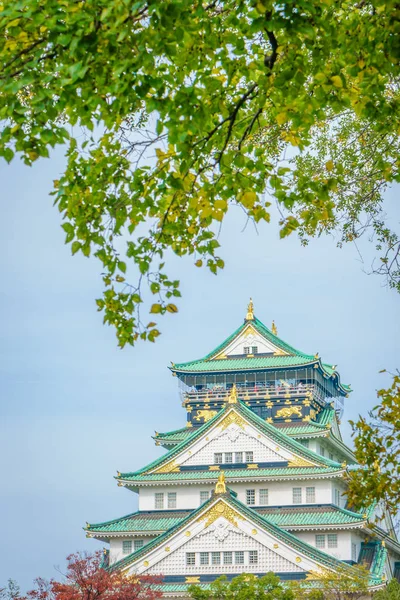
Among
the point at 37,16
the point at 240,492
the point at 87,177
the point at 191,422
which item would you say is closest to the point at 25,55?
the point at 37,16

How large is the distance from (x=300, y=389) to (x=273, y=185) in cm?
4133

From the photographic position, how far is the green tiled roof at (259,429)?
47156mm

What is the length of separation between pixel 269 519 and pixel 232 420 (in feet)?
17.7

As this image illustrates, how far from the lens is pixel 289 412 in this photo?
5131cm

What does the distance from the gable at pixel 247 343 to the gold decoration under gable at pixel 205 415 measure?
3.26 m

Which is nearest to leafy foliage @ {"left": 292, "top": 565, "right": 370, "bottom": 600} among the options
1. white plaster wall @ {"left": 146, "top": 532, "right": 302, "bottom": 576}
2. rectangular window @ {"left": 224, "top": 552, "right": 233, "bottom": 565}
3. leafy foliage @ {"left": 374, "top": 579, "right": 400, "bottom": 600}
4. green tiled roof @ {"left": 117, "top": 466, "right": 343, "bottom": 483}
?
leafy foliage @ {"left": 374, "top": 579, "right": 400, "bottom": 600}

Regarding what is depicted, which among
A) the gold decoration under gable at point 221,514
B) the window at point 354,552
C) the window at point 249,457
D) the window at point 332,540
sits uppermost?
the window at point 249,457

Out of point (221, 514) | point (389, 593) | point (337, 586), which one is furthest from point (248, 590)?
point (221, 514)

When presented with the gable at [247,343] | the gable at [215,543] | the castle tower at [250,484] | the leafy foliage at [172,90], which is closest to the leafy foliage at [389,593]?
the castle tower at [250,484]

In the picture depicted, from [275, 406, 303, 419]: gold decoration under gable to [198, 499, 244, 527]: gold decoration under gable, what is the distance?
8588 millimetres

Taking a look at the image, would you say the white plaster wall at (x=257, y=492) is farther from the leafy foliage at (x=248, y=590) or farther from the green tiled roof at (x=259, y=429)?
the leafy foliage at (x=248, y=590)

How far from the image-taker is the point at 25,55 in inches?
391

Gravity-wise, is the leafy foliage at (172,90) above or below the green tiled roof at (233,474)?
below

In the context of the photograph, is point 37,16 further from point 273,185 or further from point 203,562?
point 203,562
